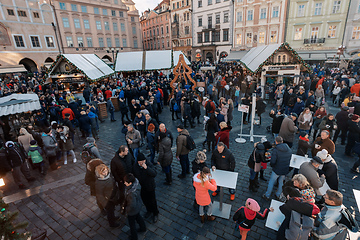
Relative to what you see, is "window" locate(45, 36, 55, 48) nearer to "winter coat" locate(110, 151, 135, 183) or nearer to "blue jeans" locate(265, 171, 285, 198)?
"winter coat" locate(110, 151, 135, 183)

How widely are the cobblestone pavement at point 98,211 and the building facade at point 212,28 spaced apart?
33137mm

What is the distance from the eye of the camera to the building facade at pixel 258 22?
94.8ft

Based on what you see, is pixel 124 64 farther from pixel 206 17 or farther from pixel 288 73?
pixel 206 17

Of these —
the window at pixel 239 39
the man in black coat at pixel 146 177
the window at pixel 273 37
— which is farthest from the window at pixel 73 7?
the man in black coat at pixel 146 177

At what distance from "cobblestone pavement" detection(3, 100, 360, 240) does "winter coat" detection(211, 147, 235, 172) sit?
3.31 feet

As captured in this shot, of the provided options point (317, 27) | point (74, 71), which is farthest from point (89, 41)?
point (317, 27)

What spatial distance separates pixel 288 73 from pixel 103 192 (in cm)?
1429

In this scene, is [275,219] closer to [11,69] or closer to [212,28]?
[11,69]

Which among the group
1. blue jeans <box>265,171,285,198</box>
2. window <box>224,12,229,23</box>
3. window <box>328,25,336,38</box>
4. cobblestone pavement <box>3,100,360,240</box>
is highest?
window <box>224,12,229,23</box>

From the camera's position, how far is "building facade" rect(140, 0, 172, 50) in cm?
4788

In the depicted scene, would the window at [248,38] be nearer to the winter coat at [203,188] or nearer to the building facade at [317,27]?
the building facade at [317,27]

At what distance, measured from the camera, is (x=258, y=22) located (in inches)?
1212

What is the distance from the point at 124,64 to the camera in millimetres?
19438

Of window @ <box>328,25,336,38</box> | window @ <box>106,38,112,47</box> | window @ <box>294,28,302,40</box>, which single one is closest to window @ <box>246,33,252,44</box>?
window @ <box>294,28,302,40</box>
